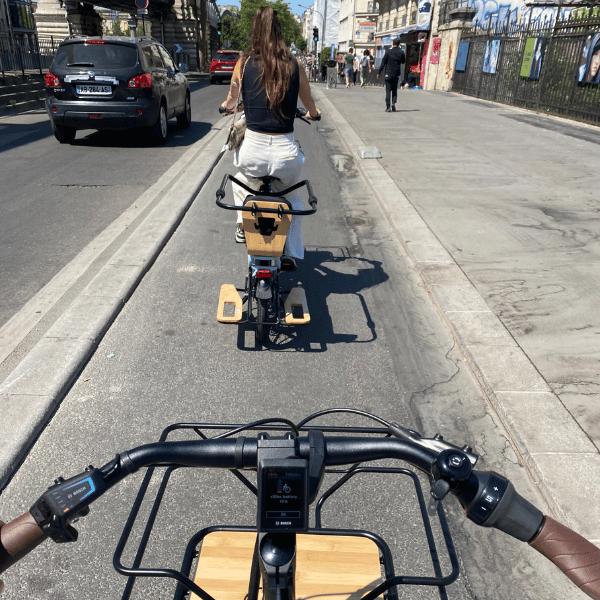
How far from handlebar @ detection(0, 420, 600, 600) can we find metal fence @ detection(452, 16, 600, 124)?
17.8 m

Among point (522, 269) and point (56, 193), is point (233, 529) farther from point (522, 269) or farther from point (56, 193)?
point (56, 193)

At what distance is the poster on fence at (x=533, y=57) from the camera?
64.2ft

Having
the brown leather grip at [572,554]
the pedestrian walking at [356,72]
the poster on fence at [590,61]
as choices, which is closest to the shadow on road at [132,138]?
the poster on fence at [590,61]

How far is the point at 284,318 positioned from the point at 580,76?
16566 mm

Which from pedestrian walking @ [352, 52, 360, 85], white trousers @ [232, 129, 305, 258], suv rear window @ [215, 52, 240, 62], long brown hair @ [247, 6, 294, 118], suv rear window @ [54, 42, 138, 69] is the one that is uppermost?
long brown hair @ [247, 6, 294, 118]

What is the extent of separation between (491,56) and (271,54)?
23.6m

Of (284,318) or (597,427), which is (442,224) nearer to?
(284,318)

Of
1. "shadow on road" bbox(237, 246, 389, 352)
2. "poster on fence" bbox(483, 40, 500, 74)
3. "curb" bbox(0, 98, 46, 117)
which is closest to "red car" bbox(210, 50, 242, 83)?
"poster on fence" bbox(483, 40, 500, 74)

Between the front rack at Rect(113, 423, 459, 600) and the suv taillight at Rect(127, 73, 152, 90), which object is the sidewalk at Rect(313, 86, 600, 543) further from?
the suv taillight at Rect(127, 73, 152, 90)

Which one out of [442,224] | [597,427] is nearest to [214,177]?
[442,224]

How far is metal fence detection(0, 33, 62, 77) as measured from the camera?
20156 millimetres

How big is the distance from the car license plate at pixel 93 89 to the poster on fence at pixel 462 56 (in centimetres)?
2111

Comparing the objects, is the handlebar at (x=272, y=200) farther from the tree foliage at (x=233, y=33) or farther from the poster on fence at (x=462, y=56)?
the tree foliage at (x=233, y=33)

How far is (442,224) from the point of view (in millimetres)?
7023
